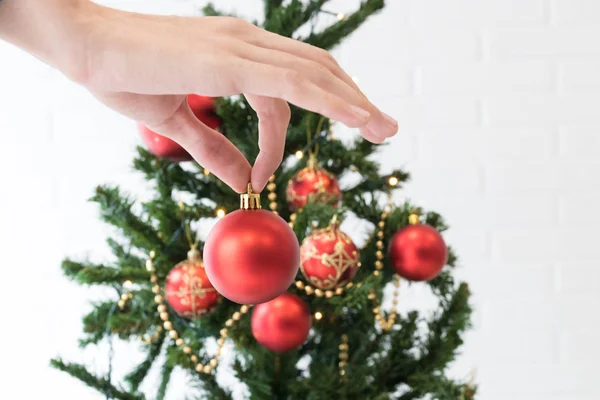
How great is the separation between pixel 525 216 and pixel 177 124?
3.63ft

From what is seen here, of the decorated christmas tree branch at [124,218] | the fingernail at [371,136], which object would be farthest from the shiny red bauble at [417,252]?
the fingernail at [371,136]

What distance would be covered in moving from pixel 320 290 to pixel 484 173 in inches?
26.7

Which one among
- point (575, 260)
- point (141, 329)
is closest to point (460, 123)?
point (575, 260)

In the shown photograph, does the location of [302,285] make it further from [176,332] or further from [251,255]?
[251,255]

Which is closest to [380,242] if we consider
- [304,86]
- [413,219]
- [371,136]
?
[413,219]

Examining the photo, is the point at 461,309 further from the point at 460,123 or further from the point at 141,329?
the point at 460,123

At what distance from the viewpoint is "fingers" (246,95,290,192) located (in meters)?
0.53

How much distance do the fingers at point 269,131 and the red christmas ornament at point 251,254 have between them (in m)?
0.03

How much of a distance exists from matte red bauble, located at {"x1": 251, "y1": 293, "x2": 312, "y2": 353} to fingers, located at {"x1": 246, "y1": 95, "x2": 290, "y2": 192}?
35cm

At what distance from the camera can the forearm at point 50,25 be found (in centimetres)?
40

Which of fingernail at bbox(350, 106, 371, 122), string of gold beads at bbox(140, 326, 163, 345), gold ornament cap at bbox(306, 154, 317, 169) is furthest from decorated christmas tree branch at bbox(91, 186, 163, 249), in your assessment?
fingernail at bbox(350, 106, 371, 122)

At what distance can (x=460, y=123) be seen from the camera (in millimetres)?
1446

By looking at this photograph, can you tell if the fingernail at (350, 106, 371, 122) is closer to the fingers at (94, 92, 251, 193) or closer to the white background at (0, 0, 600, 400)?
the fingers at (94, 92, 251, 193)

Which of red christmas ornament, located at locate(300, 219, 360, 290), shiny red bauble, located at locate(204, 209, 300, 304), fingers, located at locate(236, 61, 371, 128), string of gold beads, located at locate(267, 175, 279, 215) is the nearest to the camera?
fingers, located at locate(236, 61, 371, 128)
